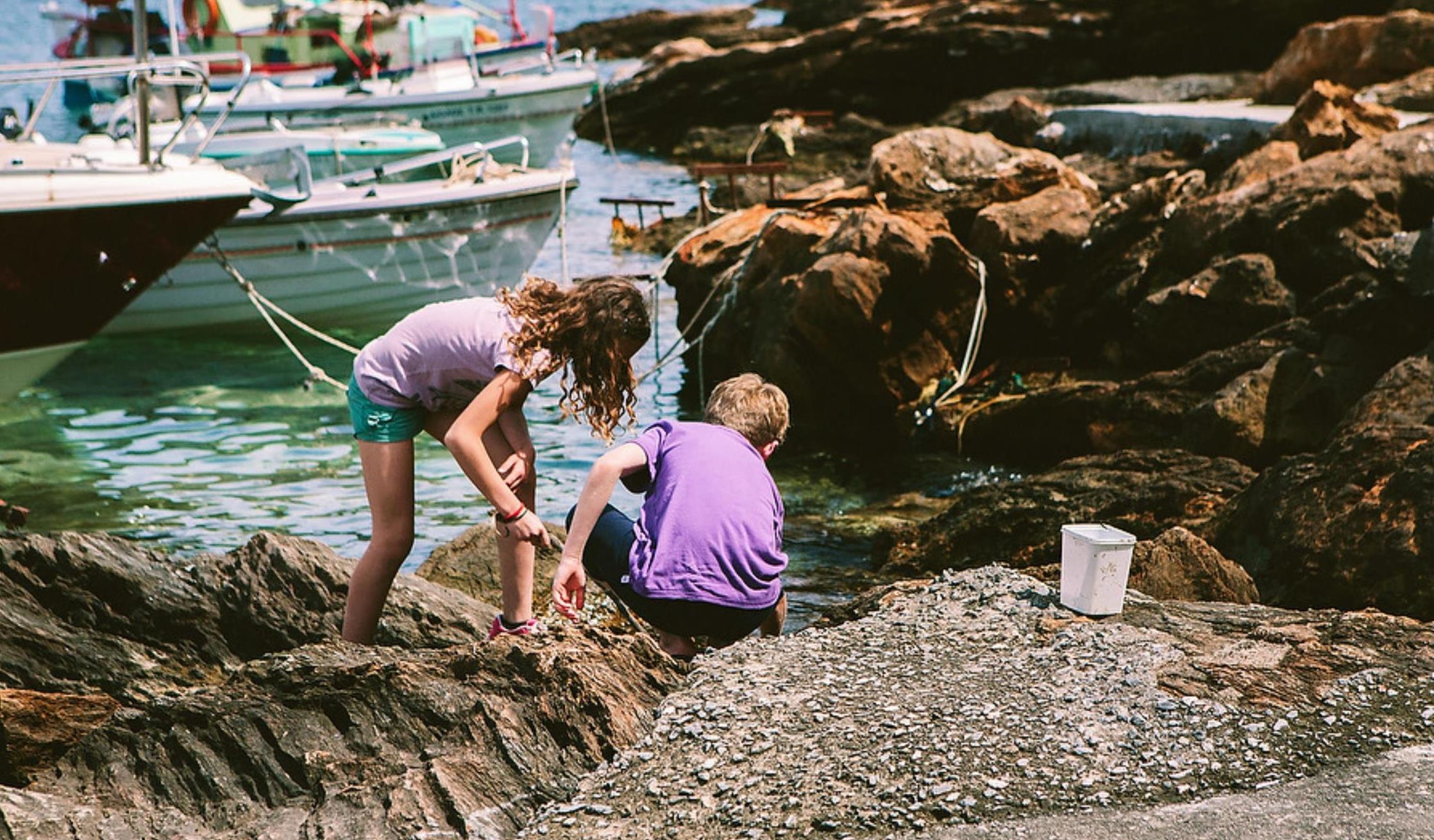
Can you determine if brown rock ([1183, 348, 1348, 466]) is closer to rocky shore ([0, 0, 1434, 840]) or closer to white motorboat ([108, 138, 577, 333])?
rocky shore ([0, 0, 1434, 840])

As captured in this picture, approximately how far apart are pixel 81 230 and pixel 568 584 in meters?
8.61

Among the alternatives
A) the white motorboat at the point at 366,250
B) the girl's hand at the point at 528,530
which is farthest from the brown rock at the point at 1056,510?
the white motorboat at the point at 366,250

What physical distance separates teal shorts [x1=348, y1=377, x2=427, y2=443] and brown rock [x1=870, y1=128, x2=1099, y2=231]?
360 inches

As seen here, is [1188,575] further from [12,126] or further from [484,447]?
[12,126]

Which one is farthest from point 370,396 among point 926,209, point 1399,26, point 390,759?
point 1399,26

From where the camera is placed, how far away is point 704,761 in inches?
163

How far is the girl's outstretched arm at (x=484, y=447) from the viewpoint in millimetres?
4652

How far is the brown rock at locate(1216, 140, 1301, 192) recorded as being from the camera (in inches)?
513

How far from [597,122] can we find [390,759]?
110 feet

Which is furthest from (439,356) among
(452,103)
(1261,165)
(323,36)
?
(323,36)

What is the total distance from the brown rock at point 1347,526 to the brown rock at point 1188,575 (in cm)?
47

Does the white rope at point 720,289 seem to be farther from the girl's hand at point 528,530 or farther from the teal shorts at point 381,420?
the girl's hand at point 528,530

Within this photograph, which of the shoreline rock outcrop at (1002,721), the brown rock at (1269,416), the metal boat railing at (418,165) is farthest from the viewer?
the metal boat railing at (418,165)

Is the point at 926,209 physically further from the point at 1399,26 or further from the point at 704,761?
the point at 704,761
